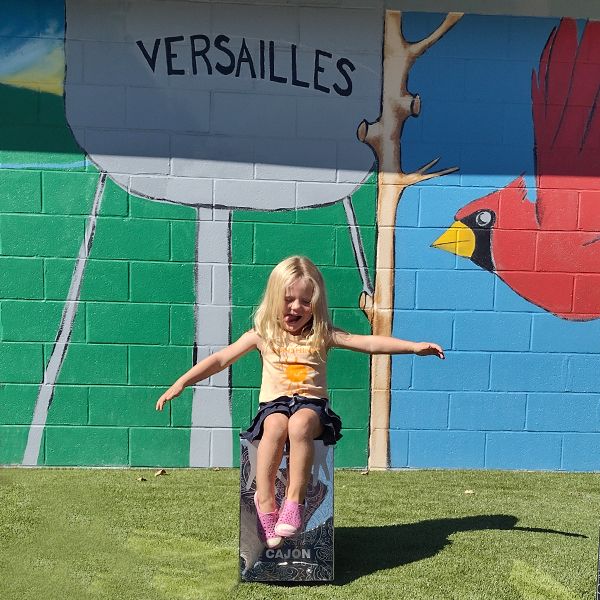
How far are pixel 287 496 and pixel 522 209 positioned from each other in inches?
101

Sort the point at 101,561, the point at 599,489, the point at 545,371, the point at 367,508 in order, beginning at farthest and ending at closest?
1. the point at 545,371
2. the point at 599,489
3. the point at 367,508
4. the point at 101,561

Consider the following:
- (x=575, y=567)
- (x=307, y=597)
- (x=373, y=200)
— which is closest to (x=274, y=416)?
(x=307, y=597)

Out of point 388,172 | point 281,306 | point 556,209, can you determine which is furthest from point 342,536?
point 556,209

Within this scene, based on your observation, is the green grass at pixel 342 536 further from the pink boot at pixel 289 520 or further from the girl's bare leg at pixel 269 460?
the girl's bare leg at pixel 269 460

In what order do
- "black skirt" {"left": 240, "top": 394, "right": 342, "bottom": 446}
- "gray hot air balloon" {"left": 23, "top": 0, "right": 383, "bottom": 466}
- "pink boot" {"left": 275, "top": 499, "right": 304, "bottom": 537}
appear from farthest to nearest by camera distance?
1. "gray hot air balloon" {"left": 23, "top": 0, "right": 383, "bottom": 466}
2. "black skirt" {"left": 240, "top": 394, "right": 342, "bottom": 446}
3. "pink boot" {"left": 275, "top": 499, "right": 304, "bottom": 537}

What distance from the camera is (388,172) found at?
489cm

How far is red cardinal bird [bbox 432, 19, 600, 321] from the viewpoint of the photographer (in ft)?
16.1

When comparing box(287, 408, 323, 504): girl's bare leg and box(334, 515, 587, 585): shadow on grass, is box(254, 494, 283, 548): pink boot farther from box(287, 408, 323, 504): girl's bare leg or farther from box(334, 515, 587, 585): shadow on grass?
box(334, 515, 587, 585): shadow on grass

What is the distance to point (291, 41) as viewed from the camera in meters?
4.80

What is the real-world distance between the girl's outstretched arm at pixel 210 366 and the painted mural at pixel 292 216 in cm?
134

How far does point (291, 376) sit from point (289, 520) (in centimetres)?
59

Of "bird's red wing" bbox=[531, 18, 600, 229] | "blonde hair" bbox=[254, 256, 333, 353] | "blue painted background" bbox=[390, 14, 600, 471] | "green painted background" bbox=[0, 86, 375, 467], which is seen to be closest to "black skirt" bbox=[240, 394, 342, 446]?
"blonde hair" bbox=[254, 256, 333, 353]

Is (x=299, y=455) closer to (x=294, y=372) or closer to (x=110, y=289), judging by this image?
(x=294, y=372)

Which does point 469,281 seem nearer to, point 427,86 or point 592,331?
point 592,331
